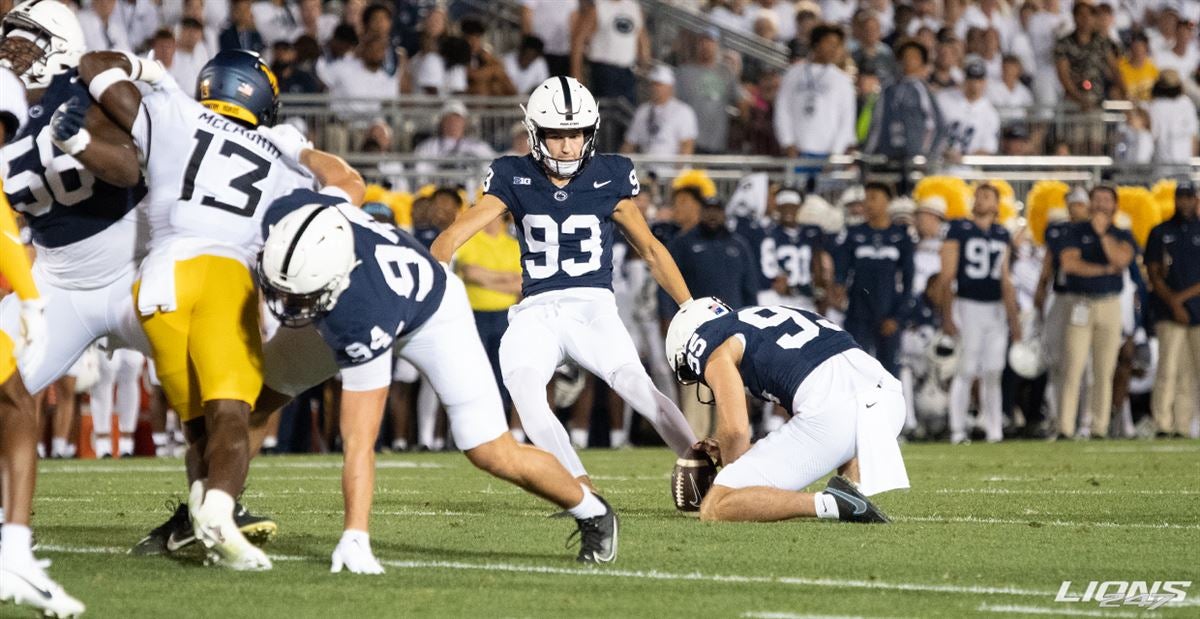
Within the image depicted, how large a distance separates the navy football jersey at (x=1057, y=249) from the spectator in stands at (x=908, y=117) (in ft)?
5.33

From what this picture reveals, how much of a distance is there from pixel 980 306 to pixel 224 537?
32.9 feet

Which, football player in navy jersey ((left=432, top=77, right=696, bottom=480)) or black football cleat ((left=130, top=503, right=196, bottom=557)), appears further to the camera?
football player in navy jersey ((left=432, top=77, right=696, bottom=480))

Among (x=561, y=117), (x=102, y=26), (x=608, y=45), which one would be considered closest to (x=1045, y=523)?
(x=561, y=117)

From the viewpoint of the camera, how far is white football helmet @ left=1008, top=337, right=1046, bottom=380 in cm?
1496

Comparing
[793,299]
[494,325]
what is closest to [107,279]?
[494,325]

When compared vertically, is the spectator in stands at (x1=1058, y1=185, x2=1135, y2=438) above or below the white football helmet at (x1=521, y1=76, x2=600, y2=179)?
below

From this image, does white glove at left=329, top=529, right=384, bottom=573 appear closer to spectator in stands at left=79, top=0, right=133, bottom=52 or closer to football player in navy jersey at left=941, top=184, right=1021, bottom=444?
football player in navy jersey at left=941, top=184, right=1021, bottom=444

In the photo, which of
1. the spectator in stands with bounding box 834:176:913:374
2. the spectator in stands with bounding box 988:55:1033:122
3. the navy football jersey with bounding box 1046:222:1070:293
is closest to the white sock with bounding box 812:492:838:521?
the spectator in stands with bounding box 834:176:913:374

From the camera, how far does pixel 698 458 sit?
7875 millimetres

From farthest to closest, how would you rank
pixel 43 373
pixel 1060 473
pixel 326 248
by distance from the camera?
1. pixel 1060 473
2. pixel 43 373
3. pixel 326 248

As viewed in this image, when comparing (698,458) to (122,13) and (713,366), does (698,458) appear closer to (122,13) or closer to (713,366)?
(713,366)

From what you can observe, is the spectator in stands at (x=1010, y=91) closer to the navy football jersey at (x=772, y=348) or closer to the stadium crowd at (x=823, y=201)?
the stadium crowd at (x=823, y=201)

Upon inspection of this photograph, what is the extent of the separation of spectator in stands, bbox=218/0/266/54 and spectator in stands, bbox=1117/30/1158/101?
8809 millimetres

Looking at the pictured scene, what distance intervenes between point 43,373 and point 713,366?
2.69 meters
